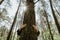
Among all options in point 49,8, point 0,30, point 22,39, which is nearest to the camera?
point 22,39

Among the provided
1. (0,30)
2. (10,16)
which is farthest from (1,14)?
(0,30)

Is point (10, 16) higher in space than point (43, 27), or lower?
higher

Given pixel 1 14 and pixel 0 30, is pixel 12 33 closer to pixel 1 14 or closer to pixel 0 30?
pixel 0 30

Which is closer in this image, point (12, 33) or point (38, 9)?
point (12, 33)

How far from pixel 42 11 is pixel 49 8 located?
0.26 m

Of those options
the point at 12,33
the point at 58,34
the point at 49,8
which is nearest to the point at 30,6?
the point at 12,33

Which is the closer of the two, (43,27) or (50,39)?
(50,39)

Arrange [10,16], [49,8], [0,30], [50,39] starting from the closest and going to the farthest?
[50,39] < [0,30] < [10,16] < [49,8]

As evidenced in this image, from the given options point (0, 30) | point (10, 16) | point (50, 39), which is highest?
point (10, 16)

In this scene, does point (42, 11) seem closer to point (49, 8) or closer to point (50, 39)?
point (49, 8)

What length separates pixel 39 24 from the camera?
10.1ft

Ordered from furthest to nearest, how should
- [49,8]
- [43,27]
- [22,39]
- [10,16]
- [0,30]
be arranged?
[49,8]
[10,16]
[43,27]
[0,30]
[22,39]

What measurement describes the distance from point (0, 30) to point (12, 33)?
0.32 meters

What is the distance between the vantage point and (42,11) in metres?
3.29
